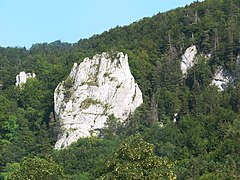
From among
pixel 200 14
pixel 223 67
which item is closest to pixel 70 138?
pixel 223 67

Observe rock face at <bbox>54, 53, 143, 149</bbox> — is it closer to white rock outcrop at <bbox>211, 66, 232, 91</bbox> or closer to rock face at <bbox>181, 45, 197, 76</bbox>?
rock face at <bbox>181, 45, 197, 76</bbox>

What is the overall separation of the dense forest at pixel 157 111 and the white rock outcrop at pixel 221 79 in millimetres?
816

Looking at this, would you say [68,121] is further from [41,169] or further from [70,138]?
[41,169]

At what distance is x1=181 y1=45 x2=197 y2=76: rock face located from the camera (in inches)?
3612

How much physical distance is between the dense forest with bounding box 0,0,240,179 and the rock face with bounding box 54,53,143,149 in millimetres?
2320

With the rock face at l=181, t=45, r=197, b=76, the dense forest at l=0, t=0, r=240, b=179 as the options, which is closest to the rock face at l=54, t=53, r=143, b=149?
the dense forest at l=0, t=0, r=240, b=179

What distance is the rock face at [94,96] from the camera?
82.9 metres

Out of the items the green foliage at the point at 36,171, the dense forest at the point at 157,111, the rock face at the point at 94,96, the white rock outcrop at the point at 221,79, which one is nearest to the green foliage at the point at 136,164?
the dense forest at the point at 157,111

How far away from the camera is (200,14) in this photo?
106m

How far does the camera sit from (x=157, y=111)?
83.1m

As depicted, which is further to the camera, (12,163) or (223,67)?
(223,67)

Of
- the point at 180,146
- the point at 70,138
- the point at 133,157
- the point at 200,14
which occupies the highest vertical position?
the point at 200,14

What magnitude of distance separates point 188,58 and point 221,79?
949 centimetres

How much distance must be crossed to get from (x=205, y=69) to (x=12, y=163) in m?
32.2
